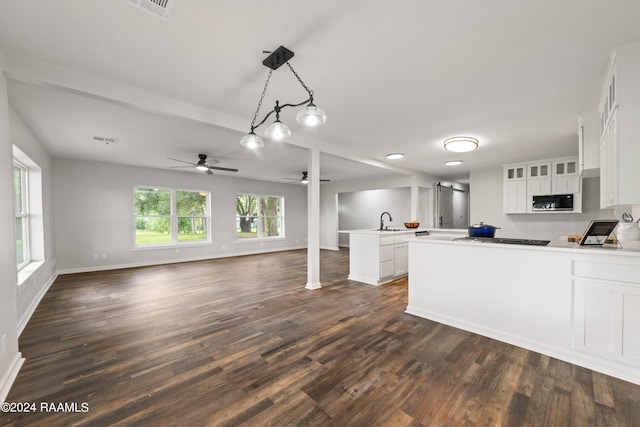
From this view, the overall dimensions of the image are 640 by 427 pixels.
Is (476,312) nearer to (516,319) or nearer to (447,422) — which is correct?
(516,319)

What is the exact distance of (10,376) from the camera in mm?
2113

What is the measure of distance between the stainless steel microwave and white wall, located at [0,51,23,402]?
→ 857 cm

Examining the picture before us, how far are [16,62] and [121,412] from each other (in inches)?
115

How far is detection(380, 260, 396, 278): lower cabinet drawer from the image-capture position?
4981 mm

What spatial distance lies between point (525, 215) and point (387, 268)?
4.49 meters

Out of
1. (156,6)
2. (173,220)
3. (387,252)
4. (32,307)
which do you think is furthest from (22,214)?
→ (387,252)

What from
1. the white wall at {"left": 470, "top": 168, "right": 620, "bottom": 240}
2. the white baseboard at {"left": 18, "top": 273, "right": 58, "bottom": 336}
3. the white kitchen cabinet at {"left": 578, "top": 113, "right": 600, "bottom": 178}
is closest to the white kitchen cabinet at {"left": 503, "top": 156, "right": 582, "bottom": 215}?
the white wall at {"left": 470, "top": 168, "right": 620, "bottom": 240}

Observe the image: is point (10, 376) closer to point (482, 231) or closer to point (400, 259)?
point (482, 231)

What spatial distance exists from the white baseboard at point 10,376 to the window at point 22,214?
266 cm

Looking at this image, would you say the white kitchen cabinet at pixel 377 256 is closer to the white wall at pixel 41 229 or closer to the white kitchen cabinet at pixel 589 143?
the white kitchen cabinet at pixel 589 143

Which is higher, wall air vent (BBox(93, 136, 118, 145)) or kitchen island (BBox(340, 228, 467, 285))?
wall air vent (BBox(93, 136, 118, 145))

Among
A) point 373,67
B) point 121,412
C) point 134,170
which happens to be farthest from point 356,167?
point 121,412

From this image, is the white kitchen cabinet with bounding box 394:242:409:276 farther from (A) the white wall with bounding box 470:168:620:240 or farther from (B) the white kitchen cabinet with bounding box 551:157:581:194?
(B) the white kitchen cabinet with bounding box 551:157:581:194

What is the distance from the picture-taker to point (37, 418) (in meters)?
1.73
